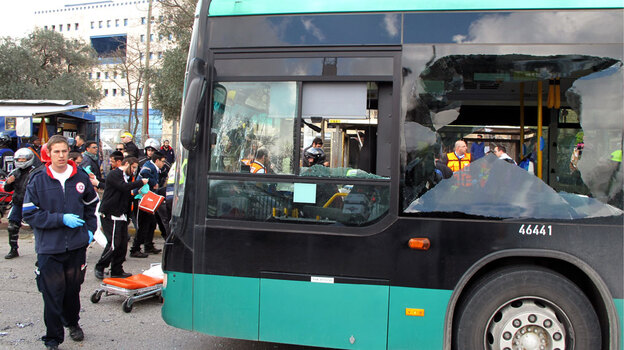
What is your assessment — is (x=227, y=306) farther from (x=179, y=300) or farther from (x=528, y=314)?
(x=528, y=314)

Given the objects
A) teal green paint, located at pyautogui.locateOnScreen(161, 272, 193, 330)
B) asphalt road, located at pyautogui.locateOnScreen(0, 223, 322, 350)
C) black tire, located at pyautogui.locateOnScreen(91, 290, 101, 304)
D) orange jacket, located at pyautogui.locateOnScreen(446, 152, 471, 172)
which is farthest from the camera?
black tire, located at pyautogui.locateOnScreen(91, 290, 101, 304)

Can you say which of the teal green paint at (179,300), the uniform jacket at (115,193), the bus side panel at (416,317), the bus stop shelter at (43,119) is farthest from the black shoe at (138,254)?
the bus stop shelter at (43,119)

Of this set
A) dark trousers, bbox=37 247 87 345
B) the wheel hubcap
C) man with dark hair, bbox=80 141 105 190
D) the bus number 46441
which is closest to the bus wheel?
the wheel hubcap

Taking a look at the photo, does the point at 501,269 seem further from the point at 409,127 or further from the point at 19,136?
the point at 19,136

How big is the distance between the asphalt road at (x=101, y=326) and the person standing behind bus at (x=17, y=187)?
4.25 feet

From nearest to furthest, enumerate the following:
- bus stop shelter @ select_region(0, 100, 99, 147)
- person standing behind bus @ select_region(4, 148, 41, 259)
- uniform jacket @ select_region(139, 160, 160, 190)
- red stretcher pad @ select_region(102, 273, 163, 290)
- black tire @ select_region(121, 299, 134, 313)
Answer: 1. black tire @ select_region(121, 299, 134, 313)
2. red stretcher pad @ select_region(102, 273, 163, 290)
3. person standing behind bus @ select_region(4, 148, 41, 259)
4. uniform jacket @ select_region(139, 160, 160, 190)
5. bus stop shelter @ select_region(0, 100, 99, 147)

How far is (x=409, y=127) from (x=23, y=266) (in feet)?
22.9

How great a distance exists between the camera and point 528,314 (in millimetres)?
3121

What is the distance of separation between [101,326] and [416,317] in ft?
11.4

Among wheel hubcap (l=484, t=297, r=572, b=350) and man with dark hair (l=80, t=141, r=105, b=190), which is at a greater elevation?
man with dark hair (l=80, t=141, r=105, b=190)

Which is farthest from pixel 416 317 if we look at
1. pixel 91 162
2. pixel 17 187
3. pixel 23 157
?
pixel 23 157

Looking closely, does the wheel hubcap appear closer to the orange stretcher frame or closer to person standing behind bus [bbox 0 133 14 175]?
the orange stretcher frame

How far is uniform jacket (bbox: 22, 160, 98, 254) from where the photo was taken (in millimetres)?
3848

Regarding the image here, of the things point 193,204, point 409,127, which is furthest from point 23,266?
point 409,127
